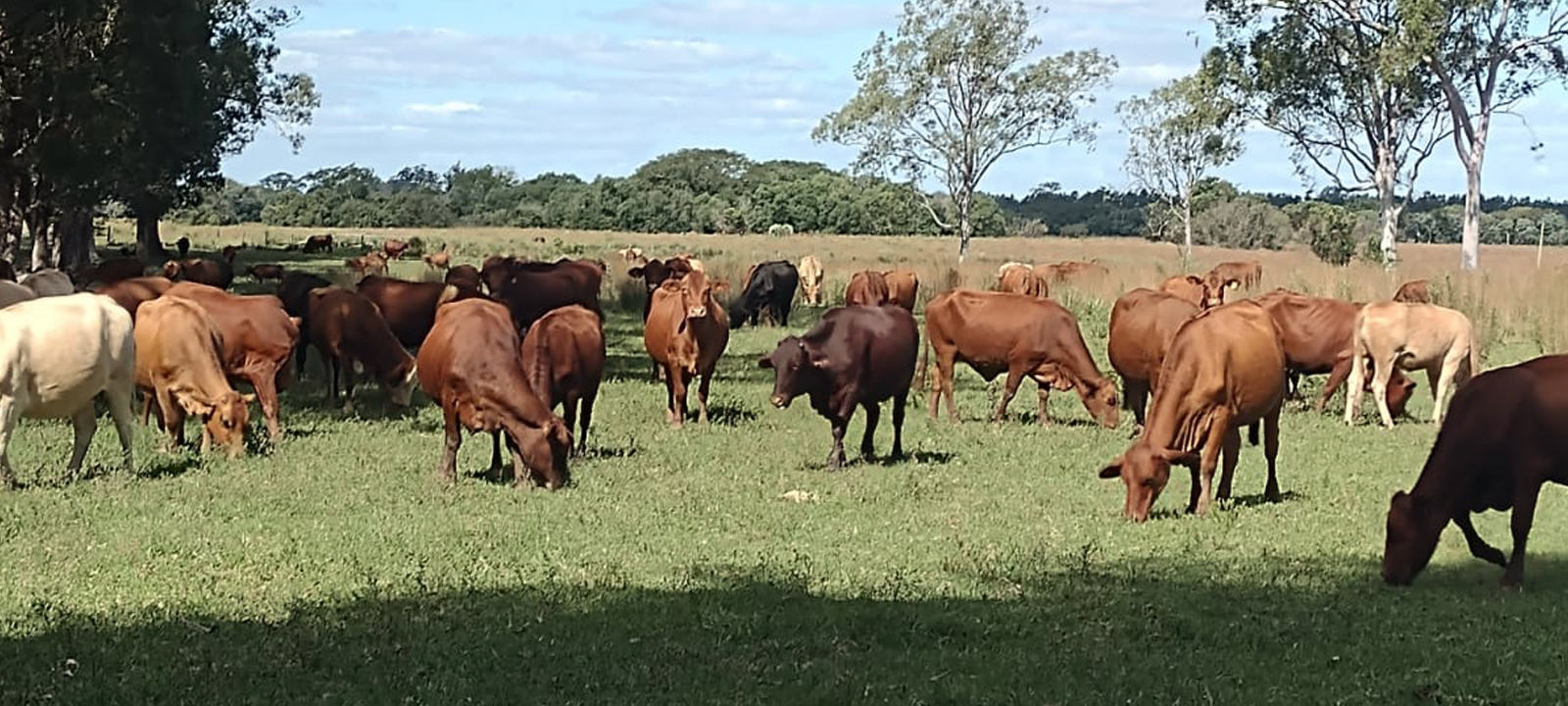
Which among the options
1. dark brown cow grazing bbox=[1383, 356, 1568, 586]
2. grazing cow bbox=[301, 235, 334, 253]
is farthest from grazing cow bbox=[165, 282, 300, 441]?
grazing cow bbox=[301, 235, 334, 253]

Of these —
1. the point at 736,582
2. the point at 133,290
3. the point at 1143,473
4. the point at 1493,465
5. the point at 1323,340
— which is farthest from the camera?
the point at 1323,340

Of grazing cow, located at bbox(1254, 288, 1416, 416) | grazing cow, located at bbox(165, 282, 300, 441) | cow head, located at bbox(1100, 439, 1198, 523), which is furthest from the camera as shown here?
grazing cow, located at bbox(1254, 288, 1416, 416)

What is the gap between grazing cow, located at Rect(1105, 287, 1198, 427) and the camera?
1727 centimetres

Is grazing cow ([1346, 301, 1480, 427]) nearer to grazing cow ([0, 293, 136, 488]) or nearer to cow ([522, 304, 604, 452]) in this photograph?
cow ([522, 304, 604, 452])

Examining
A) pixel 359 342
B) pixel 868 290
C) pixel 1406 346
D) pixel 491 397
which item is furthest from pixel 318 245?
pixel 491 397

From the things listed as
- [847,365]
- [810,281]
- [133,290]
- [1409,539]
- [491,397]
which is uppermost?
[133,290]

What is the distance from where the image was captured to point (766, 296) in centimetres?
3397

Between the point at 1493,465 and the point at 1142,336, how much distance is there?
764 centimetres

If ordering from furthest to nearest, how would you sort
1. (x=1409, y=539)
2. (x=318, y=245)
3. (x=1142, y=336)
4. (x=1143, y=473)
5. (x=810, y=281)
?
(x=318, y=245)
(x=810, y=281)
(x=1142, y=336)
(x=1143, y=473)
(x=1409, y=539)

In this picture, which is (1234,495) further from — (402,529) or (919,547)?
(402,529)

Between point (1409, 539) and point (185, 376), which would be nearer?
point (1409, 539)

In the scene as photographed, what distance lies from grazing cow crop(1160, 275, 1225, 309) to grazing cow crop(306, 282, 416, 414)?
11015 mm

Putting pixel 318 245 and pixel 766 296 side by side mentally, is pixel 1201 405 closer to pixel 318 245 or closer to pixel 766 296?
pixel 766 296

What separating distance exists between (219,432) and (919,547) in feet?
22.7
